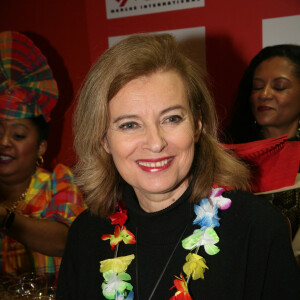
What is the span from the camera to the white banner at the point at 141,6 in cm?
234

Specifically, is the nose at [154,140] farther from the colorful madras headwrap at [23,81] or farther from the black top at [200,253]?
the colorful madras headwrap at [23,81]

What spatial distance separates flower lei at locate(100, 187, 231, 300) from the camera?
3.92 ft

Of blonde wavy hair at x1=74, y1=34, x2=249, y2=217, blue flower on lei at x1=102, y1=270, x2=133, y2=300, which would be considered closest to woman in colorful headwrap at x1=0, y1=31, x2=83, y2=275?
blonde wavy hair at x1=74, y1=34, x2=249, y2=217

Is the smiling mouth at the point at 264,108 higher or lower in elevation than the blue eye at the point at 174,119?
higher

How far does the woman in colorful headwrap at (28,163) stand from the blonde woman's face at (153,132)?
838mm

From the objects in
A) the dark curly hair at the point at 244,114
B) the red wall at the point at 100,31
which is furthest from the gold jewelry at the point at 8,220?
the dark curly hair at the point at 244,114

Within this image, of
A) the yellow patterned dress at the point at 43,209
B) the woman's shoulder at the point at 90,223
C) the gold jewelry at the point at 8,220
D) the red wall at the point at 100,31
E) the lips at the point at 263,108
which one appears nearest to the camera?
the woman's shoulder at the point at 90,223

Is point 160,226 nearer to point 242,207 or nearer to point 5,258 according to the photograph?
point 242,207

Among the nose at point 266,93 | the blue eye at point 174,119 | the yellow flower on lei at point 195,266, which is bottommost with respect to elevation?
the yellow flower on lei at point 195,266

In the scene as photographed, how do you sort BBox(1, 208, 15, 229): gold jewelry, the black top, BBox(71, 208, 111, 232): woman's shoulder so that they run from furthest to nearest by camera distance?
BBox(1, 208, 15, 229): gold jewelry, BBox(71, 208, 111, 232): woman's shoulder, the black top

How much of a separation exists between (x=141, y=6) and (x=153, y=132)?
148cm

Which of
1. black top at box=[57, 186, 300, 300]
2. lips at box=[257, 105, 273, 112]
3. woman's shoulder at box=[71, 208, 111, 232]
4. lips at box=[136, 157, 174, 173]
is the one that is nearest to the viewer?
black top at box=[57, 186, 300, 300]

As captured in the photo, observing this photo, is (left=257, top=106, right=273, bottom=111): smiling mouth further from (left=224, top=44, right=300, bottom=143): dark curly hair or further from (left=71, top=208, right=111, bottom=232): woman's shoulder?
(left=71, top=208, right=111, bottom=232): woman's shoulder

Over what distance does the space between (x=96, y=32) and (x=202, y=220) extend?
5.72ft
